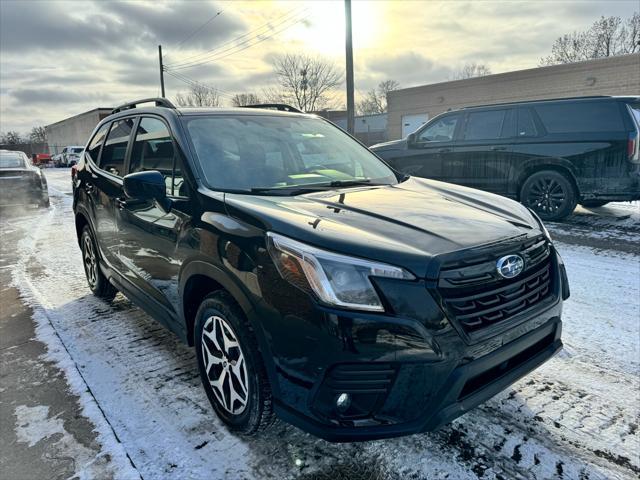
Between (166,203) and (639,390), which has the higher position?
(166,203)

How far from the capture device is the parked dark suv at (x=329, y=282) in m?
1.77

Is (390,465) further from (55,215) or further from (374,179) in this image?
(55,215)

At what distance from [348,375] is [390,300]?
0.34 meters

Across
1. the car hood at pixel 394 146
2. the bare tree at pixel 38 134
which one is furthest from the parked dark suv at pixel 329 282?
the bare tree at pixel 38 134

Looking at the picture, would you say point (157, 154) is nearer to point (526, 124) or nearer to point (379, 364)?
point (379, 364)

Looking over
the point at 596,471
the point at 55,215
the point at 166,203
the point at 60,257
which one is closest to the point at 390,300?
the point at 596,471

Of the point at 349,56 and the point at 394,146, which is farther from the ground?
the point at 349,56

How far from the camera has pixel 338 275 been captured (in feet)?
5.92

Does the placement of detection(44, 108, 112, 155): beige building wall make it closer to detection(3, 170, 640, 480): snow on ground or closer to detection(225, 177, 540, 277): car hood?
detection(3, 170, 640, 480): snow on ground

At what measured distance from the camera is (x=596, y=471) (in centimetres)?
206

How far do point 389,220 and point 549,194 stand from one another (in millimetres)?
6162

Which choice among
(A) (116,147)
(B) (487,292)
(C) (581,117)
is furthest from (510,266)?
(C) (581,117)

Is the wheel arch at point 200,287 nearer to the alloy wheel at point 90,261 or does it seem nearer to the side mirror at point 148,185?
the side mirror at point 148,185

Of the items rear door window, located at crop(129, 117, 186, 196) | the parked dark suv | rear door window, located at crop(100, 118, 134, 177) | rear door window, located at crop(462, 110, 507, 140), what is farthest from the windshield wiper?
rear door window, located at crop(462, 110, 507, 140)
